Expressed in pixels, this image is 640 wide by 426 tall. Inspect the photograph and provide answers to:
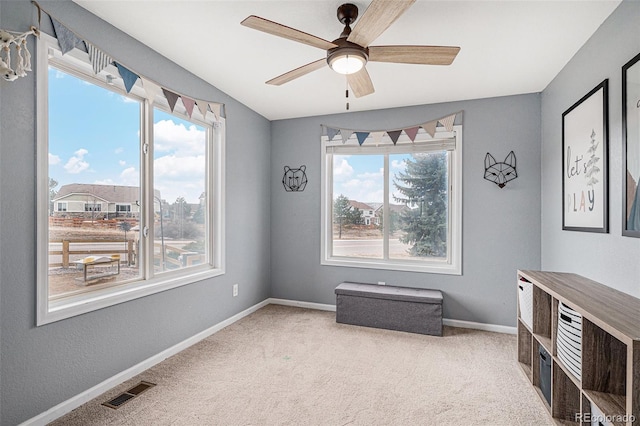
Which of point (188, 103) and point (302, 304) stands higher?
point (188, 103)

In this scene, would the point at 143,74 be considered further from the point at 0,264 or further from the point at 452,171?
the point at 452,171

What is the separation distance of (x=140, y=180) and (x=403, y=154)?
2790 millimetres

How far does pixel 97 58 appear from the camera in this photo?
2105 mm

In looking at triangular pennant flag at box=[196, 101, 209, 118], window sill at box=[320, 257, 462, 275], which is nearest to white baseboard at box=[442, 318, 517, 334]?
window sill at box=[320, 257, 462, 275]

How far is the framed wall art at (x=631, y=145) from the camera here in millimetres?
1728

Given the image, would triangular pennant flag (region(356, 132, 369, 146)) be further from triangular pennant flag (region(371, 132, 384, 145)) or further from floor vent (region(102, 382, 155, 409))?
floor vent (region(102, 382, 155, 409))

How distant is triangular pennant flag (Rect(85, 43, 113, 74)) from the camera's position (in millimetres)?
2064

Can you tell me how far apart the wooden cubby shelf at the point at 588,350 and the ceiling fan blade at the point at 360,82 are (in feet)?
5.85

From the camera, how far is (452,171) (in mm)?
3658

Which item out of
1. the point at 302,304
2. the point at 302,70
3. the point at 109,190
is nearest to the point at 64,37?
the point at 109,190

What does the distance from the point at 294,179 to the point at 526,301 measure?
2.86 metres

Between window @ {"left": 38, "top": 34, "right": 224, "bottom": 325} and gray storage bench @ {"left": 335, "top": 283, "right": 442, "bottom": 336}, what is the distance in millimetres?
1491

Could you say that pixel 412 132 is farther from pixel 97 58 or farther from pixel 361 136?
pixel 97 58

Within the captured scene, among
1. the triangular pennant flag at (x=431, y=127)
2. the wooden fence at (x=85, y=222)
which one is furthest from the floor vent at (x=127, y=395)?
the triangular pennant flag at (x=431, y=127)
